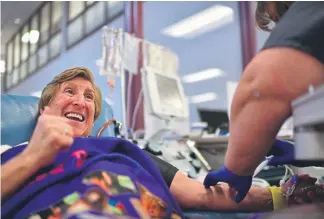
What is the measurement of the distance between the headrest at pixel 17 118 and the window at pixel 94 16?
2.23 feet

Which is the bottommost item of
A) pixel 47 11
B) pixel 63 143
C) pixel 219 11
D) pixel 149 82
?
pixel 63 143

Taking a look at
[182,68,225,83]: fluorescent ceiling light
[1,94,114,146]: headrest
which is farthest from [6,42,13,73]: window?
[182,68,225,83]: fluorescent ceiling light

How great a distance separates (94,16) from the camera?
1.99m

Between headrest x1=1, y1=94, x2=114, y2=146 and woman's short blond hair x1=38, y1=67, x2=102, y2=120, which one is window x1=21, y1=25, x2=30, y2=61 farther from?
woman's short blond hair x1=38, y1=67, x2=102, y2=120

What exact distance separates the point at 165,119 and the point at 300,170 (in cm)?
127

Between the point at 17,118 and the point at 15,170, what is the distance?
643 millimetres

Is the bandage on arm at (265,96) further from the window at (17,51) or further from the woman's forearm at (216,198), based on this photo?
the window at (17,51)

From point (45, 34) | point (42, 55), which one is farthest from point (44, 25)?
point (42, 55)

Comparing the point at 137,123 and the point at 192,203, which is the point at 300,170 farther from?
the point at 137,123

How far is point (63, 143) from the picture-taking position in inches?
27.5

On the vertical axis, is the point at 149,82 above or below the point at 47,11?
below

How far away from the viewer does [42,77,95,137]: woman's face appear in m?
0.99

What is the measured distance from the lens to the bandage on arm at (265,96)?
1.70ft

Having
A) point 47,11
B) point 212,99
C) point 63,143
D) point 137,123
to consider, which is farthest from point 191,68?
point 63,143
